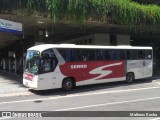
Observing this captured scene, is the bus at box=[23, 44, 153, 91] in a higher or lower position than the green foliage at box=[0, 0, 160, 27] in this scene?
lower

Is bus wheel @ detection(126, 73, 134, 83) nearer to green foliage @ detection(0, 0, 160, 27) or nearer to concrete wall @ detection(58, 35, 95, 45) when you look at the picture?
green foliage @ detection(0, 0, 160, 27)

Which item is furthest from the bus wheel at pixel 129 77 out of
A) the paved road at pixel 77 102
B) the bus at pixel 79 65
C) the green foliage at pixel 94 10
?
the green foliage at pixel 94 10

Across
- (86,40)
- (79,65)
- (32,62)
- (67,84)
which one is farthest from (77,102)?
(86,40)

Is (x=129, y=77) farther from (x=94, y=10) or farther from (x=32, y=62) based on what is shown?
(x=32, y=62)

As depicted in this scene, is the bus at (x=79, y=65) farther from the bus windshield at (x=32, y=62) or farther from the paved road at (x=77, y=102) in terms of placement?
the paved road at (x=77, y=102)

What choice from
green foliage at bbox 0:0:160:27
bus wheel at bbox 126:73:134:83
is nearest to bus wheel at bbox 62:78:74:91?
green foliage at bbox 0:0:160:27

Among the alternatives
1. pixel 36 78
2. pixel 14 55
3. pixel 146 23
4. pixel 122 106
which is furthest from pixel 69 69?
pixel 14 55

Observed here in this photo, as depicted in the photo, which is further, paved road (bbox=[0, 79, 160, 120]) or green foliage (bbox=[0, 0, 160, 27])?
green foliage (bbox=[0, 0, 160, 27])

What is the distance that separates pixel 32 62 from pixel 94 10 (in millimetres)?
7045

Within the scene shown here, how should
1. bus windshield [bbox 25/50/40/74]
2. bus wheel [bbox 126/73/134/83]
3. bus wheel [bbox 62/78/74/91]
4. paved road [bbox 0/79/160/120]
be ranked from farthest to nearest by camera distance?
bus wheel [bbox 126/73/134/83] < bus wheel [bbox 62/78/74/91] < bus windshield [bbox 25/50/40/74] < paved road [bbox 0/79/160/120]

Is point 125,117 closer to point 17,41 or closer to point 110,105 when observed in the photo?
point 110,105

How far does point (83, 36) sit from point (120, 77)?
1264 cm

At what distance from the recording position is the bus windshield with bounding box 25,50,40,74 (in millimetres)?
16891

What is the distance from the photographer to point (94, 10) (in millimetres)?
21781
